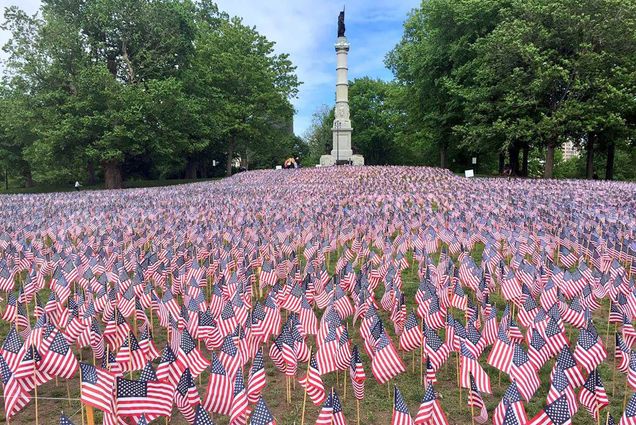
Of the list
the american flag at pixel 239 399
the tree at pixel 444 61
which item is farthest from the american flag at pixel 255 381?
the tree at pixel 444 61

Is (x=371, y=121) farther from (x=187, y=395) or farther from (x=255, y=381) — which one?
(x=187, y=395)

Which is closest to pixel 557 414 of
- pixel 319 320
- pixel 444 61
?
pixel 319 320

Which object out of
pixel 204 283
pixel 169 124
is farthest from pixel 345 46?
pixel 204 283

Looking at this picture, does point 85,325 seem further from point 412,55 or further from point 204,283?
point 412,55

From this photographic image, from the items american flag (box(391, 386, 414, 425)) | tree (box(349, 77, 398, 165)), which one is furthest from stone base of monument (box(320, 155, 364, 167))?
american flag (box(391, 386, 414, 425))

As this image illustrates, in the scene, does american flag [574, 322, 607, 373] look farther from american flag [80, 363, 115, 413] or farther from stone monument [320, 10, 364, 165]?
stone monument [320, 10, 364, 165]

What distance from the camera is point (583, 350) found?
5.91 m

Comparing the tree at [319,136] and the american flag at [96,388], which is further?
the tree at [319,136]

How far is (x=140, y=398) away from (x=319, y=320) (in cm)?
479

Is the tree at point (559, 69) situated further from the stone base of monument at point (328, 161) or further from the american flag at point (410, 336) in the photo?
the american flag at point (410, 336)

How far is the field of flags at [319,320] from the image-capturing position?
5188 millimetres

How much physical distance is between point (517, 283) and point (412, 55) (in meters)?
36.7

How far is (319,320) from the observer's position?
30.4ft

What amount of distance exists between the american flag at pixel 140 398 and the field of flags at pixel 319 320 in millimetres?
13
